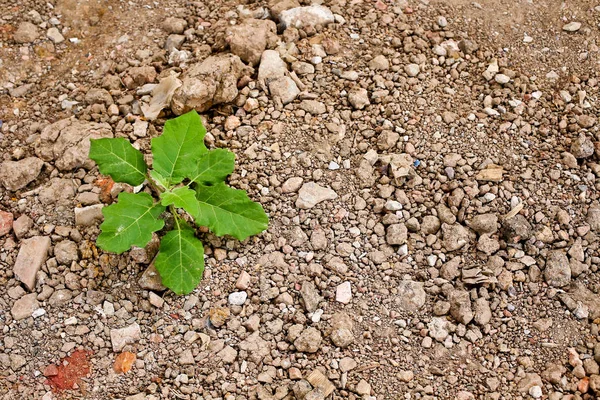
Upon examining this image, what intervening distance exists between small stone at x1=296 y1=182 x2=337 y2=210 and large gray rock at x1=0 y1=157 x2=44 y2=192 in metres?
1.39

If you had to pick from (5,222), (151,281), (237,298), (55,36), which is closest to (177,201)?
(151,281)

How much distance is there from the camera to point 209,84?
11.8 ft

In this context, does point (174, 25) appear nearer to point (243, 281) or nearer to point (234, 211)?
point (234, 211)

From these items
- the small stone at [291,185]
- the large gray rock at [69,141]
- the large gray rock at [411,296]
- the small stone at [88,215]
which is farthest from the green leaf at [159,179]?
the large gray rock at [411,296]

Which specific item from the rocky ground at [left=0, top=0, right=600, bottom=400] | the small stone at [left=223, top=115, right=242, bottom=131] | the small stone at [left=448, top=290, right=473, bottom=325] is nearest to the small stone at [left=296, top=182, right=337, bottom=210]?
the rocky ground at [left=0, top=0, right=600, bottom=400]

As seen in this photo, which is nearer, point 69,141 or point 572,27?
point 69,141

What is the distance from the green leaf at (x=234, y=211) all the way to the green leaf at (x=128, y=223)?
9.8 inches

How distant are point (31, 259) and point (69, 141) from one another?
66 centimetres

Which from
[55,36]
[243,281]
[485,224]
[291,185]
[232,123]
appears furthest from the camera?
[55,36]

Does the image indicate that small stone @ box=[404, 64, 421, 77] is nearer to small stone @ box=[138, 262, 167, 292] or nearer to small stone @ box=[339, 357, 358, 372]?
small stone @ box=[339, 357, 358, 372]

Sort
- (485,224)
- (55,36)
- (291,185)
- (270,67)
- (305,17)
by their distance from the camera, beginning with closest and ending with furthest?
1. (485,224)
2. (291,185)
3. (270,67)
4. (305,17)
5. (55,36)

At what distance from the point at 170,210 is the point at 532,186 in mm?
1868

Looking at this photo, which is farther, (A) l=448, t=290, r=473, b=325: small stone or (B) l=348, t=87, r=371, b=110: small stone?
(B) l=348, t=87, r=371, b=110: small stone

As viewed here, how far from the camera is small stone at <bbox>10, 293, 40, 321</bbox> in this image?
3223 mm
